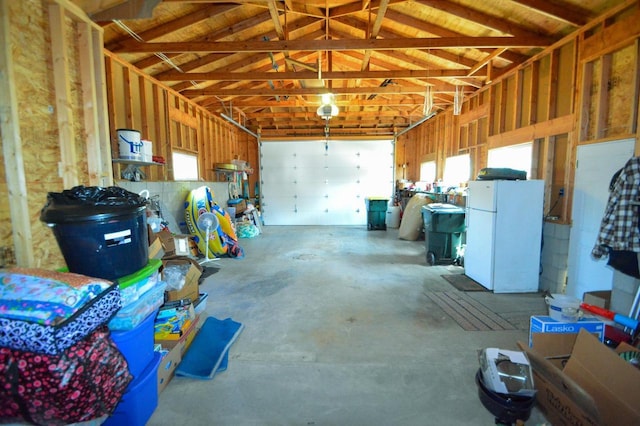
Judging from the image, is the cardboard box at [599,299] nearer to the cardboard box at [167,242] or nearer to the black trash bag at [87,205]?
the black trash bag at [87,205]

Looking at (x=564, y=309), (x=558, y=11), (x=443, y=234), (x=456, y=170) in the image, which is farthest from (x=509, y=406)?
(x=456, y=170)

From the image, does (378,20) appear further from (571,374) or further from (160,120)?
(160,120)

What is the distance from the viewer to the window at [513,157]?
4383mm

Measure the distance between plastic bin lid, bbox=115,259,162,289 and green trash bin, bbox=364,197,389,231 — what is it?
21.8 feet

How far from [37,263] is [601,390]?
149 inches

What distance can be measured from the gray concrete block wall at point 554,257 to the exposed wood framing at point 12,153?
529cm

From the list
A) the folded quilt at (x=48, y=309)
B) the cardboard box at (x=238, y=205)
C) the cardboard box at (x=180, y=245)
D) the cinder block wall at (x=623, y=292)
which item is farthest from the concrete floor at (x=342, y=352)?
the cardboard box at (x=238, y=205)

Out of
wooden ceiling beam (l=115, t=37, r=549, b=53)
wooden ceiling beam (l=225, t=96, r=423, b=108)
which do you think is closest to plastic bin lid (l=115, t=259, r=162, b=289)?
wooden ceiling beam (l=115, t=37, r=549, b=53)

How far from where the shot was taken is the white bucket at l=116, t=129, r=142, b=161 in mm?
3838

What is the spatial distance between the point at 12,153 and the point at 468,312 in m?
4.13

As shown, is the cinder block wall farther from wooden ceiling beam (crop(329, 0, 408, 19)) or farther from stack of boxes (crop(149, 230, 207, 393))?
wooden ceiling beam (crop(329, 0, 408, 19))

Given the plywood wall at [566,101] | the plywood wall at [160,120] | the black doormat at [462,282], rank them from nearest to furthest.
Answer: the plywood wall at [566,101] < the black doormat at [462,282] < the plywood wall at [160,120]

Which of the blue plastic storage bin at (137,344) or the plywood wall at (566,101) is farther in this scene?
the plywood wall at (566,101)

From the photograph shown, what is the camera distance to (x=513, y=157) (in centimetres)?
474
